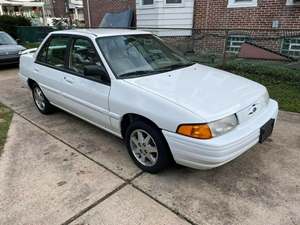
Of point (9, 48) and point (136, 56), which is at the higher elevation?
point (136, 56)

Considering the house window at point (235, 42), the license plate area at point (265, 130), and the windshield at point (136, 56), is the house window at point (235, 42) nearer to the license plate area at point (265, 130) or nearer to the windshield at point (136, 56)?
the windshield at point (136, 56)

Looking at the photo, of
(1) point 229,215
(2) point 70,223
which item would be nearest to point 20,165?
(2) point 70,223

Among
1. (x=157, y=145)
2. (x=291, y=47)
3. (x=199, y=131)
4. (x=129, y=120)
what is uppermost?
(x=291, y=47)

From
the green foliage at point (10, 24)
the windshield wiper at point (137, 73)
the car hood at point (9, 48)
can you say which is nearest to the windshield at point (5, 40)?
the car hood at point (9, 48)

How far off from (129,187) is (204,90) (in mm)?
1330

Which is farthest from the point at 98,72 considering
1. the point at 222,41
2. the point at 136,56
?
the point at 222,41

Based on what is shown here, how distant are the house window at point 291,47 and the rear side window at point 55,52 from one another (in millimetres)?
6342

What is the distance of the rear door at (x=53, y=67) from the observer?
12.8 ft

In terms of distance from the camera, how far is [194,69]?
138 inches

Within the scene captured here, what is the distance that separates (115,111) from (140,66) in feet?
2.22

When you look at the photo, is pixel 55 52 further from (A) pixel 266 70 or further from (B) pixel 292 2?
(B) pixel 292 2

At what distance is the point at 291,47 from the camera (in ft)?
24.6

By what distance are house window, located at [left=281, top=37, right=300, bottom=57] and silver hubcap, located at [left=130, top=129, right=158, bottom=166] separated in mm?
6323

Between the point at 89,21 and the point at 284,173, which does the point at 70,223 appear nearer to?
the point at 284,173
